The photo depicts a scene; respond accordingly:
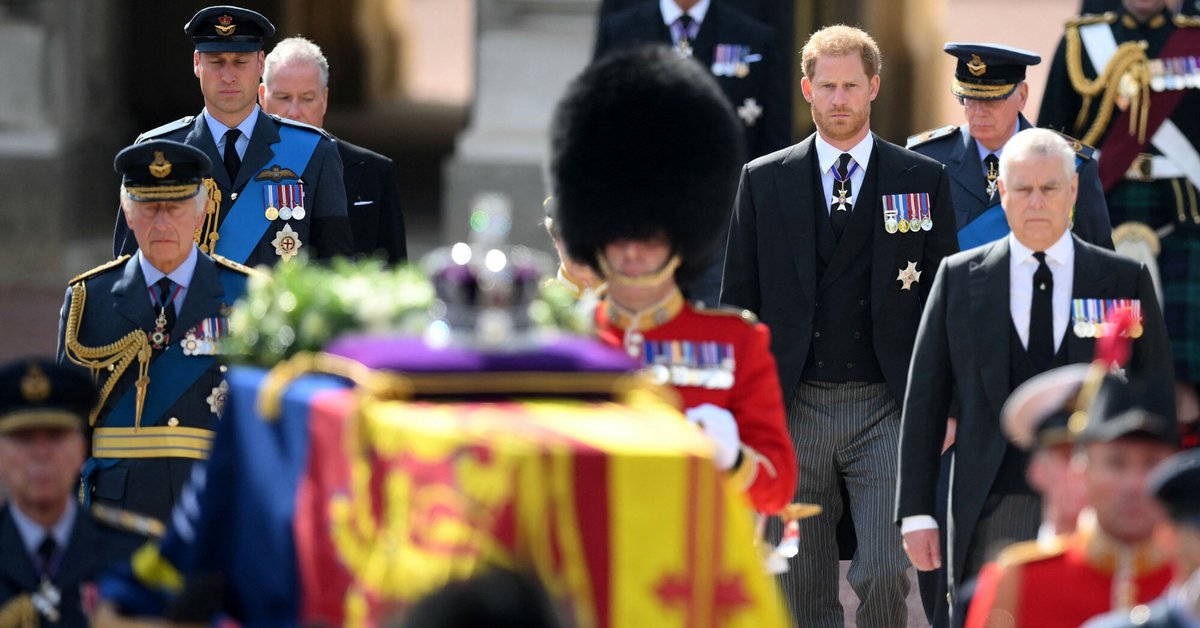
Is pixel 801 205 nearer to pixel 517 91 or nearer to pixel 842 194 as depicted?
pixel 842 194

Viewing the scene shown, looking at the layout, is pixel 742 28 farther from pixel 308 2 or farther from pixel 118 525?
pixel 308 2

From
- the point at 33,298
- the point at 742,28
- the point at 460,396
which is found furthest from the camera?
the point at 33,298

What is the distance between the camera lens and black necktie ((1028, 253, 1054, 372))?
23.0 feet

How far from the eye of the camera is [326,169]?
869cm

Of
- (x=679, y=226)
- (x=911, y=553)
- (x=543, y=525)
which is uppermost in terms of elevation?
(x=679, y=226)

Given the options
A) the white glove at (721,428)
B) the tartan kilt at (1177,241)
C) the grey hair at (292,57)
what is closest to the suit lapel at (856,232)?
the white glove at (721,428)

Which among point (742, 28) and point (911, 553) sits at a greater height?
point (742, 28)

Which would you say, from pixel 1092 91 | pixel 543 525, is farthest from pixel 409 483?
pixel 1092 91

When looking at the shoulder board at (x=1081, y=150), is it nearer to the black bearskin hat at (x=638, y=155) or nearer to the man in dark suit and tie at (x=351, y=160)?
the man in dark suit and tie at (x=351, y=160)

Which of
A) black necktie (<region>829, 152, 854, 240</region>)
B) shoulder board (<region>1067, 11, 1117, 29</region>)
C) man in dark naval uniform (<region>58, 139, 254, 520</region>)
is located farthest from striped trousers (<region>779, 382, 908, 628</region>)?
shoulder board (<region>1067, 11, 1117, 29</region>)

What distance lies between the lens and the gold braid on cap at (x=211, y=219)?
8430 mm

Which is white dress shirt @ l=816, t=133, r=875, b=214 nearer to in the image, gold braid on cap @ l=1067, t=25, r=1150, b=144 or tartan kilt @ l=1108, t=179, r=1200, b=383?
gold braid on cap @ l=1067, t=25, r=1150, b=144

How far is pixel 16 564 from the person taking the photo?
5.52m

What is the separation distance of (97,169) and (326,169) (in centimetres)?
811
